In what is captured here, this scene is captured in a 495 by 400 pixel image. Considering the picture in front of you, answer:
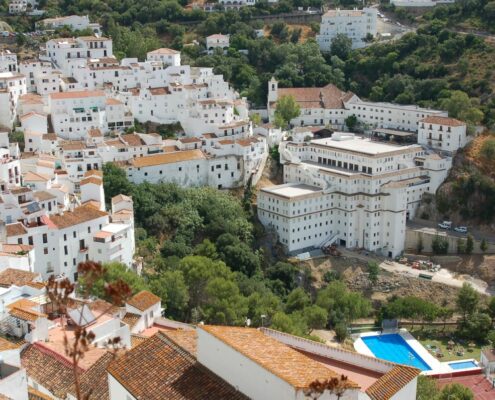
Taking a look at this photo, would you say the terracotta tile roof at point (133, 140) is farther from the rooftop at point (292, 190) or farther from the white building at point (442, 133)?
the white building at point (442, 133)

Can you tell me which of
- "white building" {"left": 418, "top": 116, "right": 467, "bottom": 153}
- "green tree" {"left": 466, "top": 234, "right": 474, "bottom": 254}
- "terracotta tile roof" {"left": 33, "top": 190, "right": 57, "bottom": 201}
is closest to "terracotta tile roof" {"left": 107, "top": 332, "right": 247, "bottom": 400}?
"terracotta tile roof" {"left": 33, "top": 190, "right": 57, "bottom": 201}

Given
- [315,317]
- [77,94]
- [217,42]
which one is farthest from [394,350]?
[217,42]

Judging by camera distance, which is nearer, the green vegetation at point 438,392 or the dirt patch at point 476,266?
the green vegetation at point 438,392

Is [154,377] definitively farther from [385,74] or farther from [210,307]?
[385,74]

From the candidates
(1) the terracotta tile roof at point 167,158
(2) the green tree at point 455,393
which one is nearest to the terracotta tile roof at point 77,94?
(1) the terracotta tile roof at point 167,158

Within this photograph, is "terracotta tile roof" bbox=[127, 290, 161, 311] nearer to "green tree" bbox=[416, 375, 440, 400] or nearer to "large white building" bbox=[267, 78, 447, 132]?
"green tree" bbox=[416, 375, 440, 400]

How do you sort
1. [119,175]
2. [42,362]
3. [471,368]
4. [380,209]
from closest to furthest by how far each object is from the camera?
[42,362] → [471,368] → [119,175] → [380,209]

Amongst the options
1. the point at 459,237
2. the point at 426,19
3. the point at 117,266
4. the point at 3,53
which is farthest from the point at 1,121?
the point at 426,19
